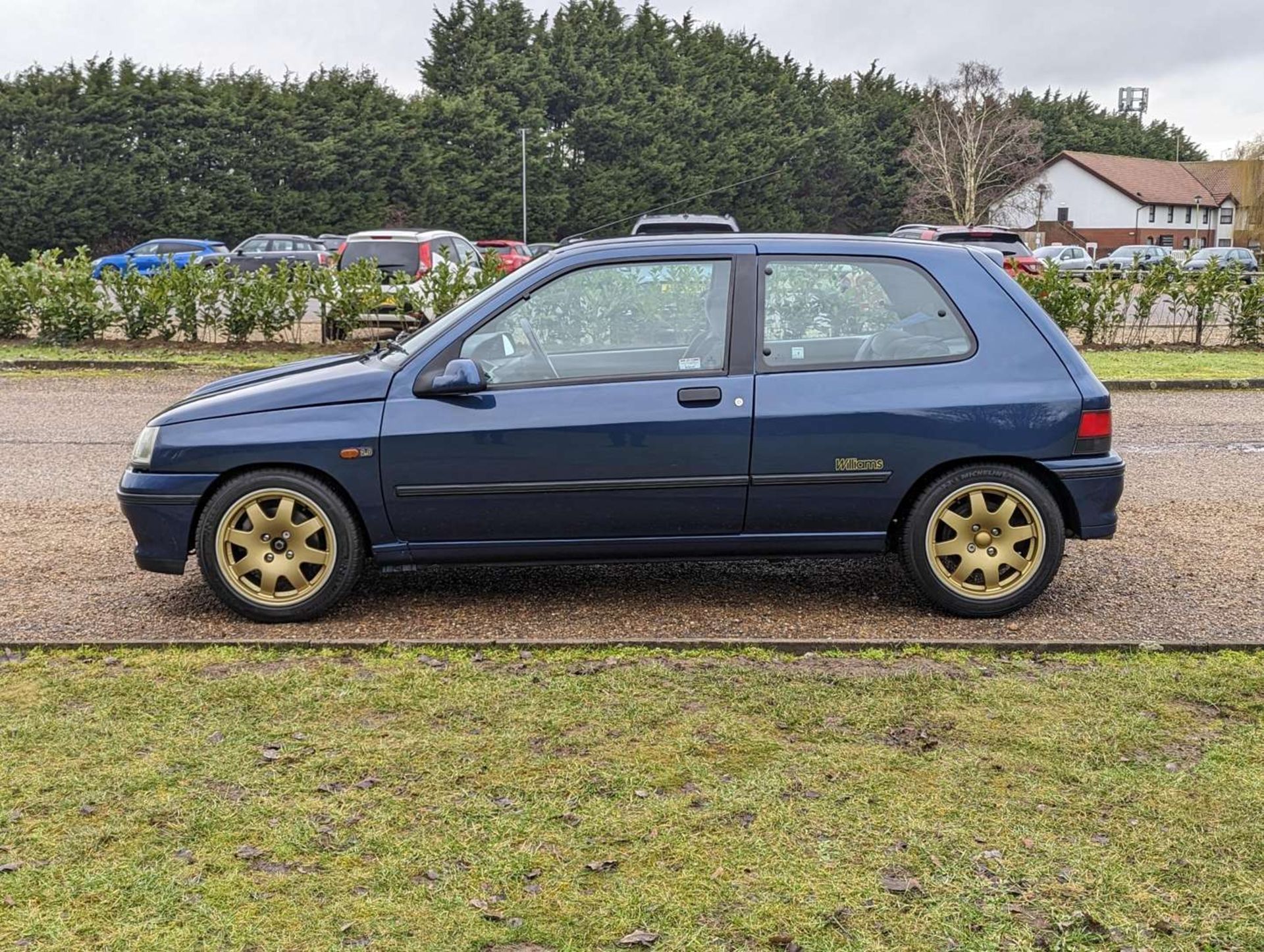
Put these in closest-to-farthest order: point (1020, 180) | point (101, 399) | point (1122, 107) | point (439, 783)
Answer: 1. point (439, 783)
2. point (101, 399)
3. point (1020, 180)
4. point (1122, 107)

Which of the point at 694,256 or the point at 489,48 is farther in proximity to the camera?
the point at 489,48

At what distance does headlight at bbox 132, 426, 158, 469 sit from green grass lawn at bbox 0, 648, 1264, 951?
950mm

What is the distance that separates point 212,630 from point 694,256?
2763 millimetres

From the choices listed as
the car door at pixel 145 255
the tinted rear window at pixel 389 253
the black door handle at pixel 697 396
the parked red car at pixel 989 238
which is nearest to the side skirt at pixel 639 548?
the black door handle at pixel 697 396

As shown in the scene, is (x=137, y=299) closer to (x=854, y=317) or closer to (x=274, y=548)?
(x=274, y=548)

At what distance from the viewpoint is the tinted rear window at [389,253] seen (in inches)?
763

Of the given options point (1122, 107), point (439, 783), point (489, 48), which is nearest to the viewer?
point (439, 783)

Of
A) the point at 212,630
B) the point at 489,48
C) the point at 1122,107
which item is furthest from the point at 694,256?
the point at 1122,107

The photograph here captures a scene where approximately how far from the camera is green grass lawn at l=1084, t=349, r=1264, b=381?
15297 mm

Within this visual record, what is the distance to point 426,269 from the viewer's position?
739 inches

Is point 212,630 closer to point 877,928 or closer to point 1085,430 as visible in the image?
point 877,928

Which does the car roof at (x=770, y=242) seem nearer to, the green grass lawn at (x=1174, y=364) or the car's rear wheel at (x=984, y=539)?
the car's rear wheel at (x=984, y=539)

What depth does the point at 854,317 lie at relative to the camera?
5.73 metres

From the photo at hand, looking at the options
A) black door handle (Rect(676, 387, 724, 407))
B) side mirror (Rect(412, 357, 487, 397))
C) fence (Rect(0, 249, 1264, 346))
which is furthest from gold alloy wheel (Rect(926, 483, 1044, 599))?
fence (Rect(0, 249, 1264, 346))
